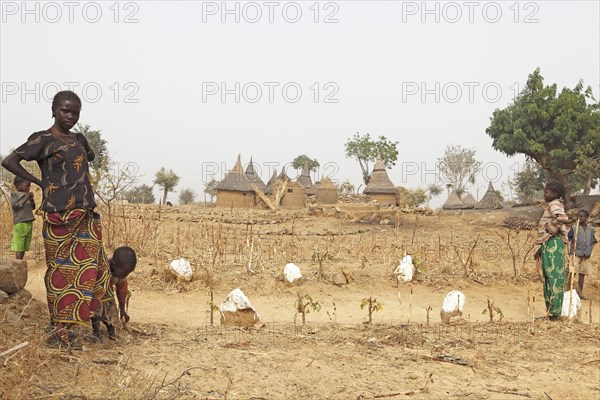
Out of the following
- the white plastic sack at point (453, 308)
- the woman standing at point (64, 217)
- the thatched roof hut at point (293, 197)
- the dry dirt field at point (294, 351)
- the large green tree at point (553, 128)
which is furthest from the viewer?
the thatched roof hut at point (293, 197)

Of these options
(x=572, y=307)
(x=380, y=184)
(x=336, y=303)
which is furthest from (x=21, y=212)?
(x=380, y=184)

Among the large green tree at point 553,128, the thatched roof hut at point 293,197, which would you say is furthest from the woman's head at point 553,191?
the thatched roof hut at point 293,197

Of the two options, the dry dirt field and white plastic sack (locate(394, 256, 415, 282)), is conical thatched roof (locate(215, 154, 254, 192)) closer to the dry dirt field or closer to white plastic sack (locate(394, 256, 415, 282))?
the dry dirt field

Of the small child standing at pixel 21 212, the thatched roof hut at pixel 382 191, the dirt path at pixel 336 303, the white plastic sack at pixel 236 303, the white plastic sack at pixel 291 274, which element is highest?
the thatched roof hut at pixel 382 191

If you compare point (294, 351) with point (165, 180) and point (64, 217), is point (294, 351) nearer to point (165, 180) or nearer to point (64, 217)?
point (64, 217)

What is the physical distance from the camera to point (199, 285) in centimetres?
767

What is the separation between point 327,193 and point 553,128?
10.1 meters

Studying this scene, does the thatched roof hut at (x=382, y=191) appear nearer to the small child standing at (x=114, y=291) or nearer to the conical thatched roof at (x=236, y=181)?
the conical thatched roof at (x=236, y=181)

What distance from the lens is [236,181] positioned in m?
26.3

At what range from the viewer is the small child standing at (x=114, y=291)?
3855 mm

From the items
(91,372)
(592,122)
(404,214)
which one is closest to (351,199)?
(404,214)

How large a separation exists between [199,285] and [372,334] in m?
3.61

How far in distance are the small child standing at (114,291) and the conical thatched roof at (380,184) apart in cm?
2516

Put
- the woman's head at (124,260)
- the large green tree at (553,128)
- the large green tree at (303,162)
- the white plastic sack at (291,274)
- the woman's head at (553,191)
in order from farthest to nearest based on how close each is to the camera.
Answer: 1. the large green tree at (303,162)
2. the large green tree at (553,128)
3. the white plastic sack at (291,274)
4. the woman's head at (553,191)
5. the woman's head at (124,260)
